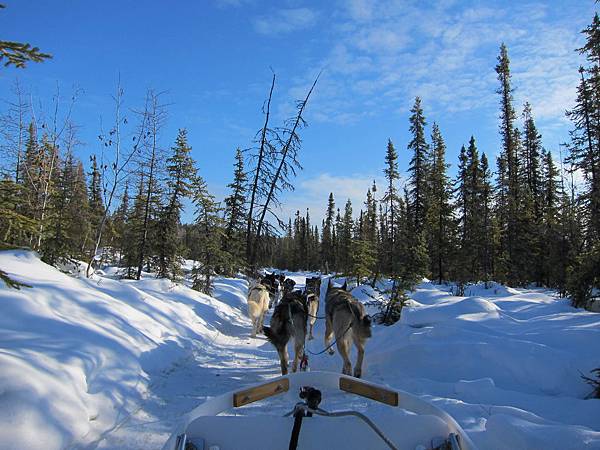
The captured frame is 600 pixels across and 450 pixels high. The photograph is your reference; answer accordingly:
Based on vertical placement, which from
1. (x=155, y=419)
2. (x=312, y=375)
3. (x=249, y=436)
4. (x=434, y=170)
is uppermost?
(x=434, y=170)

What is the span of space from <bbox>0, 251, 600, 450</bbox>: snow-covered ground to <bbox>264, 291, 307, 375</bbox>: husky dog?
0.76m

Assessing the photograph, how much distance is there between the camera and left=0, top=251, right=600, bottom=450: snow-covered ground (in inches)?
142

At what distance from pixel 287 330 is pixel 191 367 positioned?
2.04m

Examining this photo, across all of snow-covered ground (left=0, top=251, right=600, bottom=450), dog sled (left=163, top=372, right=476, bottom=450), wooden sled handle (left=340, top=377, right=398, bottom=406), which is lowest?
snow-covered ground (left=0, top=251, right=600, bottom=450)

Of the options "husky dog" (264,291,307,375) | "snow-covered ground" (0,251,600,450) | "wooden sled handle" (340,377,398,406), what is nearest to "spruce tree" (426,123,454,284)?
"snow-covered ground" (0,251,600,450)

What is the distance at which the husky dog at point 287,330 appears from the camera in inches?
251

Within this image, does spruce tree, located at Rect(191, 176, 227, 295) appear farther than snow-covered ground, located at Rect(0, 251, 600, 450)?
Yes

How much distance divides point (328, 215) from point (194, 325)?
68.3 m

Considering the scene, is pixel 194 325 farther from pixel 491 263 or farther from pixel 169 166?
pixel 491 263

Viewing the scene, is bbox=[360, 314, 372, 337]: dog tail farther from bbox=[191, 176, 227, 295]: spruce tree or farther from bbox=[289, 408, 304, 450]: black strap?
bbox=[191, 176, 227, 295]: spruce tree

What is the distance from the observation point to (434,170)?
36.9m

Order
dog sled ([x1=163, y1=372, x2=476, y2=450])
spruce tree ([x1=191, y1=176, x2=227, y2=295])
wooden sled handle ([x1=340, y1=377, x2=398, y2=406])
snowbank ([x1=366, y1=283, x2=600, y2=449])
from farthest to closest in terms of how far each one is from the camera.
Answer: spruce tree ([x1=191, y1=176, x2=227, y2=295]) < snowbank ([x1=366, y1=283, x2=600, y2=449]) < wooden sled handle ([x1=340, y1=377, x2=398, y2=406]) < dog sled ([x1=163, y1=372, x2=476, y2=450])

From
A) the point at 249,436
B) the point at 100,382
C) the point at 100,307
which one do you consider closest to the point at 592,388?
the point at 249,436

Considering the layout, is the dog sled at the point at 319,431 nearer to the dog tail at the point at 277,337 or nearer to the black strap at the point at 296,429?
the black strap at the point at 296,429
